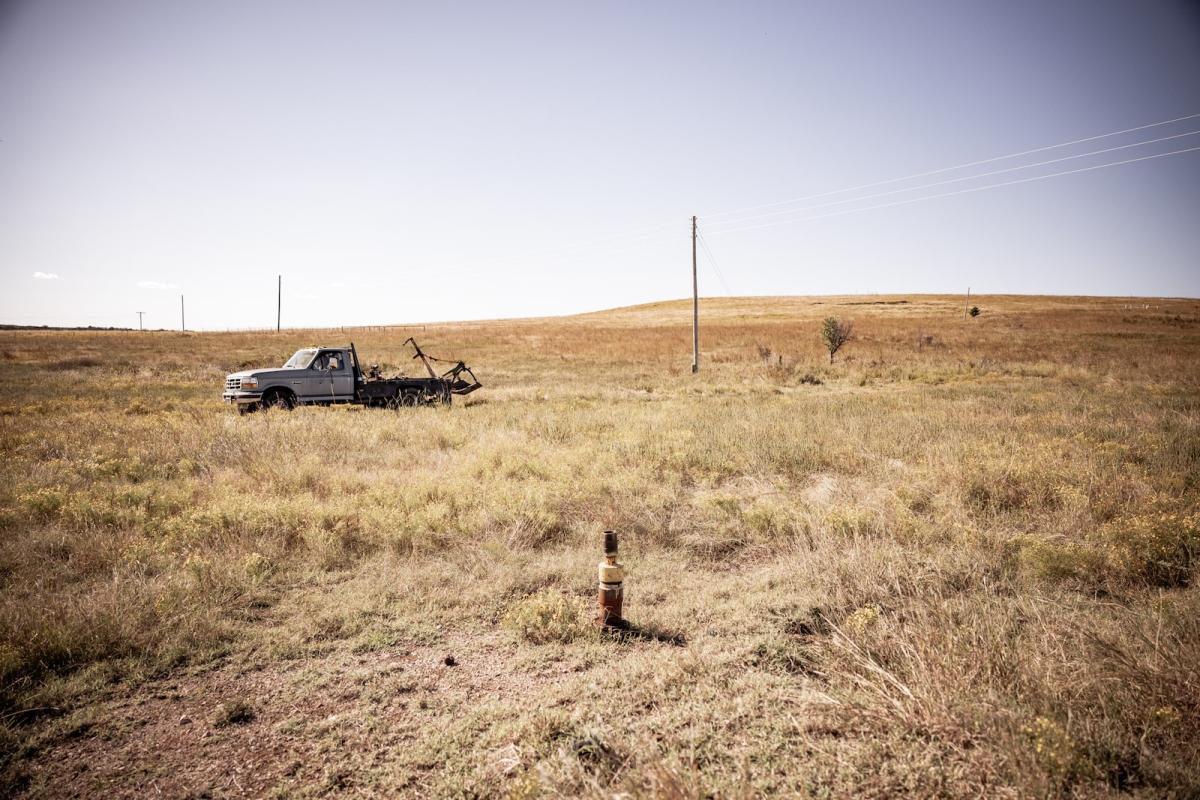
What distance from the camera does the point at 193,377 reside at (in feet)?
83.0

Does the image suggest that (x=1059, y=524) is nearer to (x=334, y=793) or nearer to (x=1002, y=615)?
(x=1002, y=615)

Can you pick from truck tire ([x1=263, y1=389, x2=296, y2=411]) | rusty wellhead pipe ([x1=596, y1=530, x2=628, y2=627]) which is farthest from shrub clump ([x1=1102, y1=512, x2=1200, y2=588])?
truck tire ([x1=263, y1=389, x2=296, y2=411])

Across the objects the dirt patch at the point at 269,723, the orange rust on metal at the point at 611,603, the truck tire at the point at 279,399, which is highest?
the truck tire at the point at 279,399

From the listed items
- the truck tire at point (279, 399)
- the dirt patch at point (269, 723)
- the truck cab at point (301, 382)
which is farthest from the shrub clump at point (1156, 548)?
the truck tire at point (279, 399)

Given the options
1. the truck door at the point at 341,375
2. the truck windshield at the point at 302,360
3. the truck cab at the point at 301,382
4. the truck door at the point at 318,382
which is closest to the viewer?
the truck cab at the point at 301,382

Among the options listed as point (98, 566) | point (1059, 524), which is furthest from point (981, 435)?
point (98, 566)

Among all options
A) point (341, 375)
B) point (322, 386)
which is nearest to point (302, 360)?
point (322, 386)

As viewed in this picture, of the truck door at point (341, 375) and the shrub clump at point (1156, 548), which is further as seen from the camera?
the truck door at point (341, 375)

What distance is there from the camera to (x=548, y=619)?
4.58 meters

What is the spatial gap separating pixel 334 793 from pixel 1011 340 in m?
46.6

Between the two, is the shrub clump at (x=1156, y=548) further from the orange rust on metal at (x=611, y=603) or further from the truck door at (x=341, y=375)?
the truck door at (x=341, y=375)

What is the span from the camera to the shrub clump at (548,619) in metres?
4.42

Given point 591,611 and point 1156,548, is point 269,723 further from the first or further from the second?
point 1156,548

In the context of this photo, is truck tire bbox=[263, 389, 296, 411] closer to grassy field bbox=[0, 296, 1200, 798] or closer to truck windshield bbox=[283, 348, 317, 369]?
truck windshield bbox=[283, 348, 317, 369]
